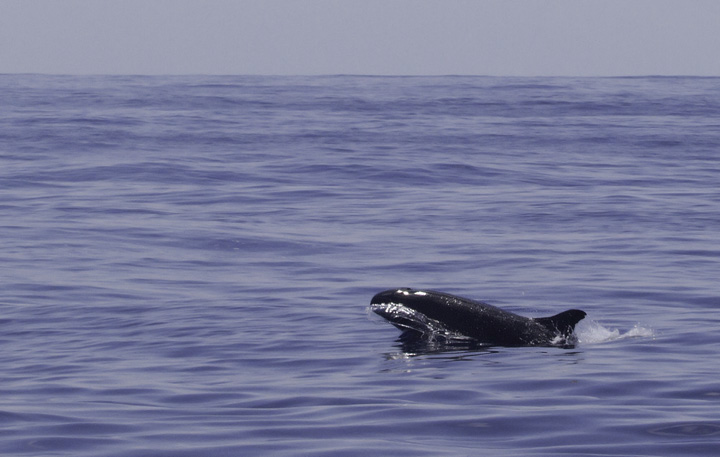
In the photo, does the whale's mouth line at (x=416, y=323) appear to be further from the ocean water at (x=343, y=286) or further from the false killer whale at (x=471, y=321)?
the ocean water at (x=343, y=286)

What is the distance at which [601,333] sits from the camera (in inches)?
588

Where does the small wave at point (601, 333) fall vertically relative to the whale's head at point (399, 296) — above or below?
below

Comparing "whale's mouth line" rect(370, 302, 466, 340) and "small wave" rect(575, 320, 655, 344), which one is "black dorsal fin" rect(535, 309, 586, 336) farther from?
"whale's mouth line" rect(370, 302, 466, 340)

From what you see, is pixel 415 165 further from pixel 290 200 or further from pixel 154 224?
pixel 154 224

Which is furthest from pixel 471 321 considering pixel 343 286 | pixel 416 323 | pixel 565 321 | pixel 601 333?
pixel 343 286

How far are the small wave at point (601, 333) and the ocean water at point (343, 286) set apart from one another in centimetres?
6

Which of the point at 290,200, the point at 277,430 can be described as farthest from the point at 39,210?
the point at 277,430

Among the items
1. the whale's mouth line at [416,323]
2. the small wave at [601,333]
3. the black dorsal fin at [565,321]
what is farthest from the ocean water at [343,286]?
the black dorsal fin at [565,321]

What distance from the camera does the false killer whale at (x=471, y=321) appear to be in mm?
14047

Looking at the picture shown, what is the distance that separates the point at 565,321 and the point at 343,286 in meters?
5.75

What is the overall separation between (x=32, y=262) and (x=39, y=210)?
7.62 meters

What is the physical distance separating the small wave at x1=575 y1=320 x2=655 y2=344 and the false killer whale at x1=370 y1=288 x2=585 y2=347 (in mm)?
368

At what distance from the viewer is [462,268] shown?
20922 mm

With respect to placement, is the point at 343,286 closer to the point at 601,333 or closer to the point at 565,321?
the point at 601,333
